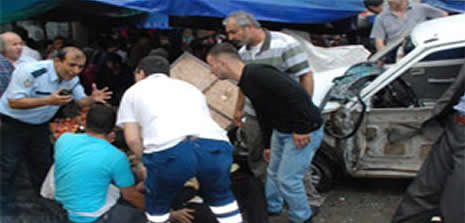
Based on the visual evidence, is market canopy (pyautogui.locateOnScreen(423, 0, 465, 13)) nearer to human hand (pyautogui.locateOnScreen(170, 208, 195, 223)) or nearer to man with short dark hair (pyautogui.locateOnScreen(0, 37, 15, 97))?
human hand (pyautogui.locateOnScreen(170, 208, 195, 223))

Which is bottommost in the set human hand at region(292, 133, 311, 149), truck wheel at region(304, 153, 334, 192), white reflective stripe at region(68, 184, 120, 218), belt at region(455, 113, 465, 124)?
truck wheel at region(304, 153, 334, 192)

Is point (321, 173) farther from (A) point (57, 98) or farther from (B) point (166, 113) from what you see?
(A) point (57, 98)

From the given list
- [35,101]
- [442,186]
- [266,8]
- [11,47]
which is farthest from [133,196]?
[266,8]

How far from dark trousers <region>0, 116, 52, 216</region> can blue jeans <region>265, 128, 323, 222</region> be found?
6.87 ft

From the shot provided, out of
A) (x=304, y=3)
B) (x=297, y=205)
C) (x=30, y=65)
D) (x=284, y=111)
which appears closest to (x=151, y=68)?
(x=284, y=111)

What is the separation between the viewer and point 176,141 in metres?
2.45

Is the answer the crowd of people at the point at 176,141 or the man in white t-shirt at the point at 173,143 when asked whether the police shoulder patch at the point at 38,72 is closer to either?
the crowd of people at the point at 176,141

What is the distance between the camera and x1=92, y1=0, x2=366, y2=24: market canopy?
5.01 metres

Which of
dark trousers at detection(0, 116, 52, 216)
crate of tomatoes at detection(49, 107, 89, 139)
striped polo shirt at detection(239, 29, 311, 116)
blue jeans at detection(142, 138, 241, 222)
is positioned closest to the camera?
blue jeans at detection(142, 138, 241, 222)

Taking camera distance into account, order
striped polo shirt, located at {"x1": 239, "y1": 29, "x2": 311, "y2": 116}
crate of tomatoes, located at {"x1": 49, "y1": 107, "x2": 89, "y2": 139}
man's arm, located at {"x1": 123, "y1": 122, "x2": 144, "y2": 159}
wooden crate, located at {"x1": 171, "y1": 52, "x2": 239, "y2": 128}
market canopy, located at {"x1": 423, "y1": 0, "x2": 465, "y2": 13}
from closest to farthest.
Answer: man's arm, located at {"x1": 123, "y1": 122, "x2": 144, "y2": 159}
striped polo shirt, located at {"x1": 239, "y1": 29, "x2": 311, "y2": 116}
crate of tomatoes, located at {"x1": 49, "y1": 107, "x2": 89, "y2": 139}
wooden crate, located at {"x1": 171, "y1": 52, "x2": 239, "y2": 128}
market canopy, located at {"x1": 423, "y1": 0, "x2": 465, "y2": 13}

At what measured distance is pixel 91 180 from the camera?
2.49 meters

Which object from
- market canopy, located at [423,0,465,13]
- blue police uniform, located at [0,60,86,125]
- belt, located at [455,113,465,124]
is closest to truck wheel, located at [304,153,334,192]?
belt, located at [455,113,465,124]

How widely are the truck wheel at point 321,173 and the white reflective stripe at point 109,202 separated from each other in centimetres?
205

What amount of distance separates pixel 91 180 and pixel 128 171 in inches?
9.1
